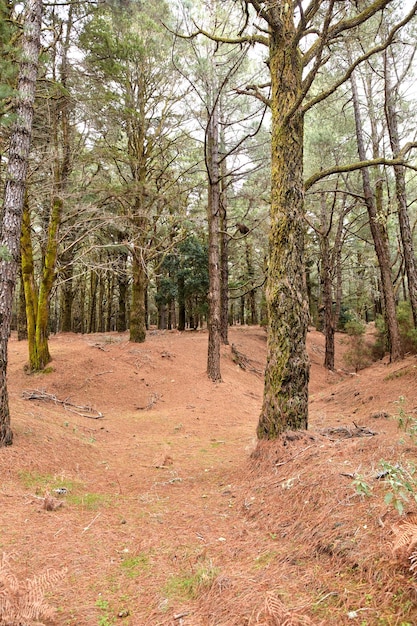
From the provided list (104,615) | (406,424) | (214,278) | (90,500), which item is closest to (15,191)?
(90,500)

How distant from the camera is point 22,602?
1997 millimetres

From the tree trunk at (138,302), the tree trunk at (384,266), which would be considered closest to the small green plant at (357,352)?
the tree trunk at (384,266)

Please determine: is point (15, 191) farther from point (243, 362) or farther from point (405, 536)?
point (243, 362)

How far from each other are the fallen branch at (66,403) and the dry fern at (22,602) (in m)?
6.60

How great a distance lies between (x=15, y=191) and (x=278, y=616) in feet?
18.9

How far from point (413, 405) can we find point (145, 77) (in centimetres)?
1337

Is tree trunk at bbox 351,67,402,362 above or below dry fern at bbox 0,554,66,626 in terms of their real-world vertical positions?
above

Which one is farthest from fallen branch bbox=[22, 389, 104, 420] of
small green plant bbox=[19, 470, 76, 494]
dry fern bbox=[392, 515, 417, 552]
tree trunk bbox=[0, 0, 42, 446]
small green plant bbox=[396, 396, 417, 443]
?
dry fern bbox=[392, 515, 417, 552]

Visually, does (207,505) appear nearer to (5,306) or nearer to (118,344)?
(5,306)

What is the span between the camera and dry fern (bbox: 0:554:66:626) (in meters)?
1.87

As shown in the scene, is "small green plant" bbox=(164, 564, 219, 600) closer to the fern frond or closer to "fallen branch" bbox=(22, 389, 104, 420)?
the fern frond

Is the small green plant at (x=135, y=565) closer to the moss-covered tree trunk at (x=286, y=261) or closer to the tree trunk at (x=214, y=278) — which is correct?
the moss-covered tree trunk at (x=286, y=261)

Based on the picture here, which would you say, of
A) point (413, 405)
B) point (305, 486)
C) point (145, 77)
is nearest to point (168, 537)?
point (305, 486)

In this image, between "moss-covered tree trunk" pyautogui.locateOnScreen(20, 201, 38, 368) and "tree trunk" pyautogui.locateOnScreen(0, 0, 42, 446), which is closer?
"tree trunk" pyautogui.locateOnScreen(0, 0, 42, 446)
